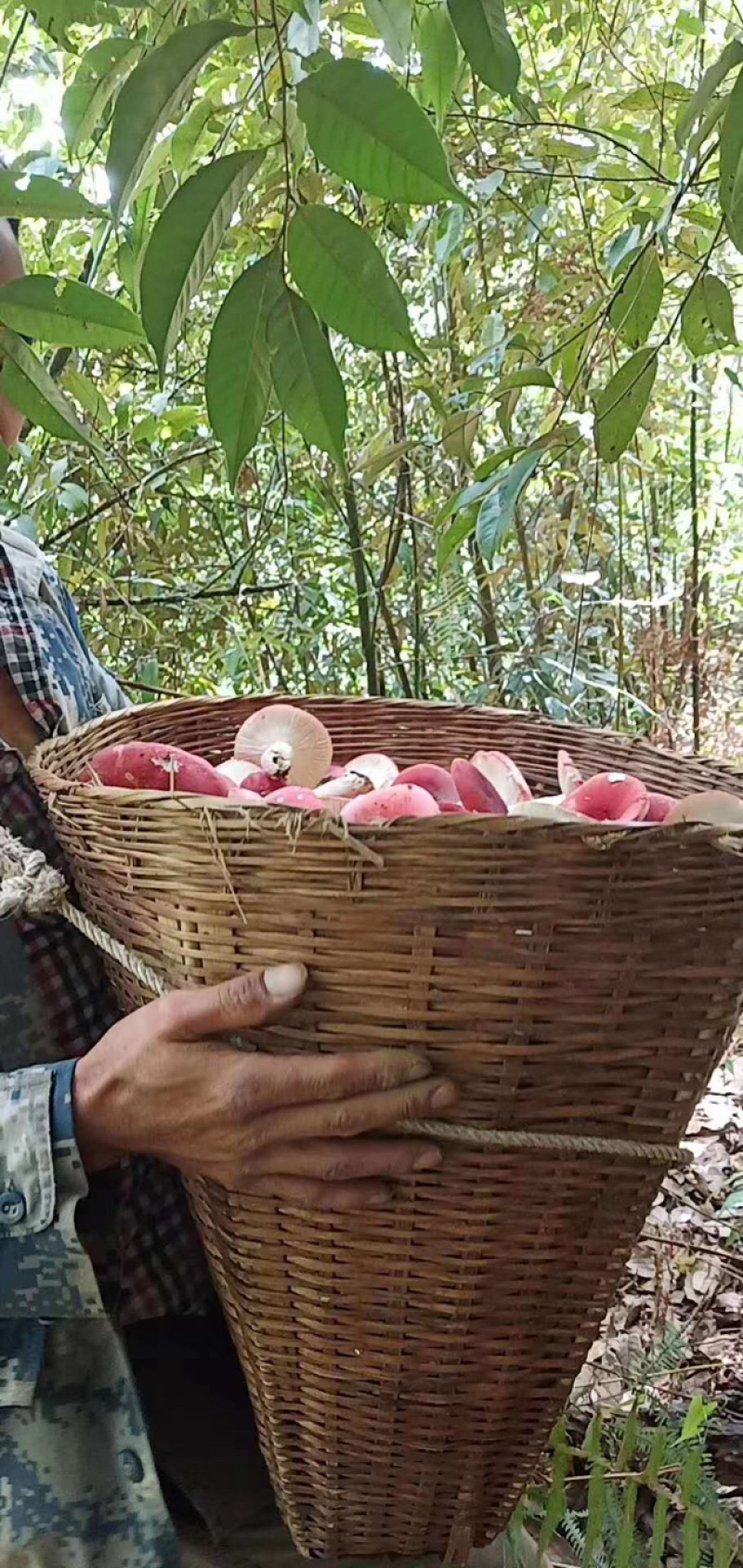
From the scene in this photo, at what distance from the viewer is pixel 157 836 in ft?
1.76

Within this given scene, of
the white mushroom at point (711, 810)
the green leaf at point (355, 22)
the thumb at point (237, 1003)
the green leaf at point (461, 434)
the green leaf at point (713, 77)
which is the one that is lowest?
the thumb at point (237, 1003)

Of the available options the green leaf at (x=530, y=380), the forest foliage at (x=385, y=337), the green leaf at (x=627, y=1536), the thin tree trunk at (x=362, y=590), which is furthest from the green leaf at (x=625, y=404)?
the thin tree trunk at (x=362, y=590)

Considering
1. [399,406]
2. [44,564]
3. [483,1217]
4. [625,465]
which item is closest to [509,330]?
[399,406]

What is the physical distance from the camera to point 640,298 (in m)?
0.72

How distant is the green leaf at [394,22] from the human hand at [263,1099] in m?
0.38

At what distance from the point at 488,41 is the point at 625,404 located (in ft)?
0.91

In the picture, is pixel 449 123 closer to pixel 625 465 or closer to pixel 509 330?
pixel 509 330

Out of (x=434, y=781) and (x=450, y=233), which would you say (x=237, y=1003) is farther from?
(x=450, y=233)

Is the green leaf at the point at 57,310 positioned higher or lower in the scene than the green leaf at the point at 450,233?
lower

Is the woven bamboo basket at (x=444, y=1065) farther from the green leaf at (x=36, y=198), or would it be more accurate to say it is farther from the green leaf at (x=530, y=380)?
the green leaf at (x=530, y=380)

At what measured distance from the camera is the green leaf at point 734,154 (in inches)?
18.6

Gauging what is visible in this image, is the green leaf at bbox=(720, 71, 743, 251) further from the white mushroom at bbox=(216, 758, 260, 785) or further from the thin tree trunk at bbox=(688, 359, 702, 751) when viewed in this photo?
the thin tree trunk at bbox=(688, 359, 702, 751)

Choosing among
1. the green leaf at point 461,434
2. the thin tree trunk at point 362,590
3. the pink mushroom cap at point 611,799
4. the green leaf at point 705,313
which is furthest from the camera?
the thin tree trunk at point 362,590

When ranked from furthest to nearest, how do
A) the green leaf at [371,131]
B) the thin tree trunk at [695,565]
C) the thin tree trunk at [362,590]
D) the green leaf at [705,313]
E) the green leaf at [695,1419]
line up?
the thin tree trunk at [695,565], the thin tree trunk at [362,590], the green leaf at [695,1419], the green leaf at [705,313], the green leaf at [371,131]
